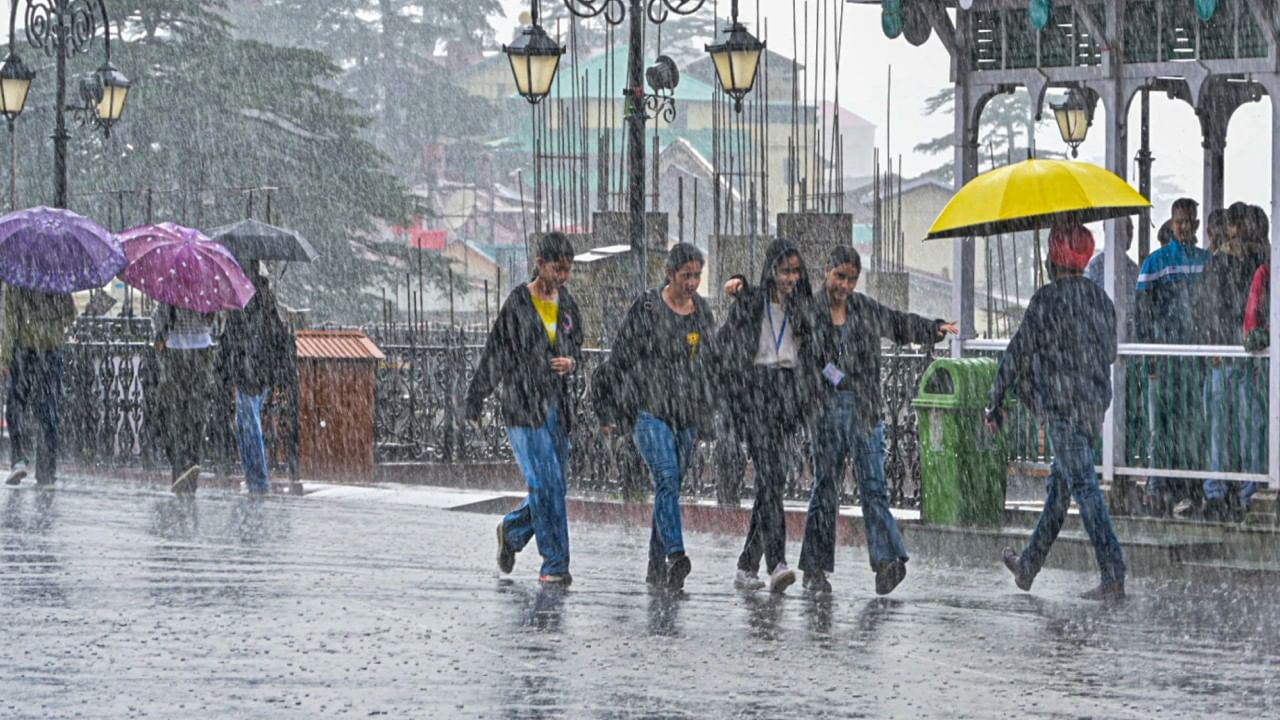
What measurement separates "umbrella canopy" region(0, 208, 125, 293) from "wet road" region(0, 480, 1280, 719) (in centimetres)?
388

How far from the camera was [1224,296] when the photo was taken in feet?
48.1

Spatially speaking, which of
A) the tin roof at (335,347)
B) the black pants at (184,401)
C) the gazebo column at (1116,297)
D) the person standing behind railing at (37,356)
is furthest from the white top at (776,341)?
the tin roof at (335,347)

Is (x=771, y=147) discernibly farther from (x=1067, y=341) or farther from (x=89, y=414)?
(x=1067, y=341)

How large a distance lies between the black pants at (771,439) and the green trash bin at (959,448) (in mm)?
2775

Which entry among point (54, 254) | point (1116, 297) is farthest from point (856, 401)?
point (54, 254)

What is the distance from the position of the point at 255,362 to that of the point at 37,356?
1.84 metres

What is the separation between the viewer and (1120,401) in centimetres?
1491

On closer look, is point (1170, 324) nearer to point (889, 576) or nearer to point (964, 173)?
point (964, 173)

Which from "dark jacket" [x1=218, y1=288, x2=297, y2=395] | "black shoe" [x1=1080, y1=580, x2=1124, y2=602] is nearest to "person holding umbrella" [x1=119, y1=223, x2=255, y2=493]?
"dark jacket" [x1=218, y1=288, x2=297, y2=395]

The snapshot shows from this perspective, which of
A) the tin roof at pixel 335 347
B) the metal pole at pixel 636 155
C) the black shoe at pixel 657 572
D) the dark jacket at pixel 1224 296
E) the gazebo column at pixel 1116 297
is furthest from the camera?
the tin roof at pixel 335 347

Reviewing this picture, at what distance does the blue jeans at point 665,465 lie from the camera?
12.0m

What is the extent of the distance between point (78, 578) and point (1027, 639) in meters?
5.17

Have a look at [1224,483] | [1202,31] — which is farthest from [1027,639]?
[1202,31]

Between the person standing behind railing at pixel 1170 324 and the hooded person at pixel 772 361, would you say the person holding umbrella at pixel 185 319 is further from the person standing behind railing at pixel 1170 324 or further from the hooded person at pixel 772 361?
the hooded person at pixel 772 361
